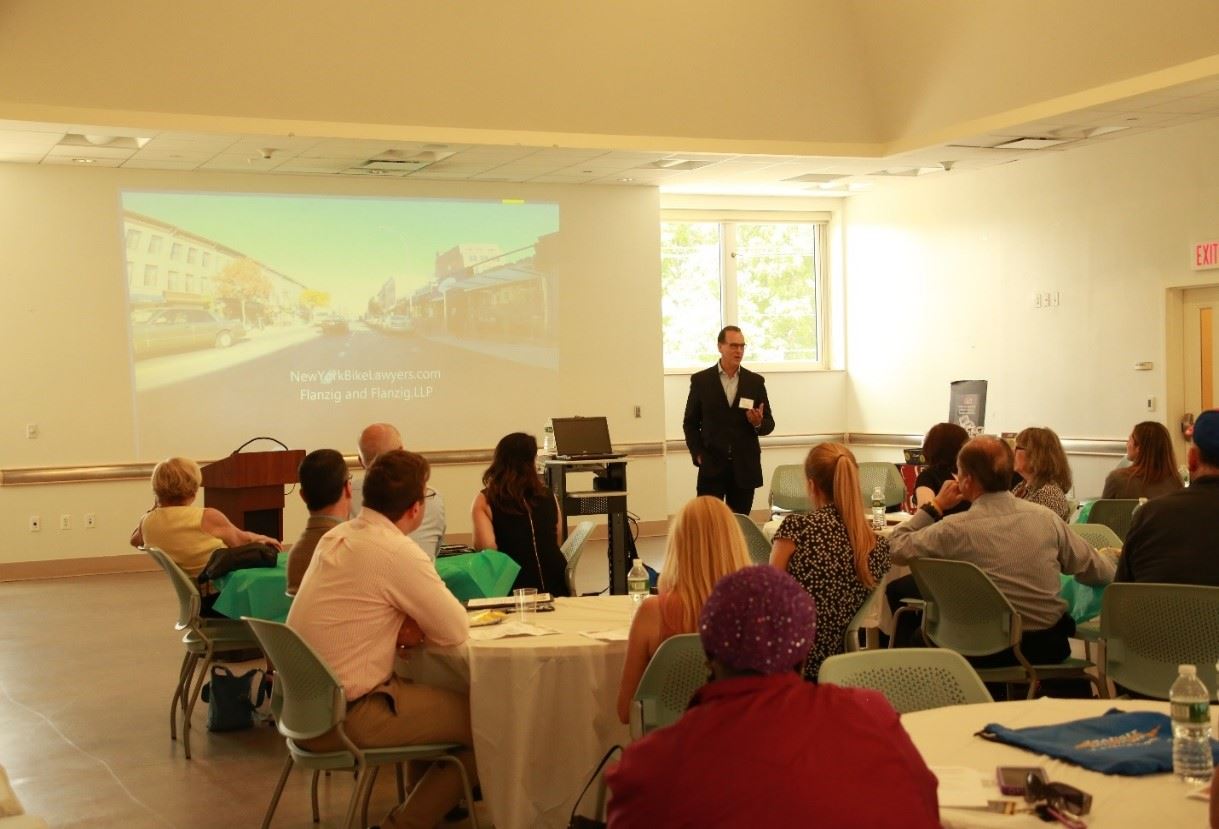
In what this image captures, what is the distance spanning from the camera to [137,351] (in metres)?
11.5

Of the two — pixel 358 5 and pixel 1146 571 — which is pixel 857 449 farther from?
pixel 1146 571

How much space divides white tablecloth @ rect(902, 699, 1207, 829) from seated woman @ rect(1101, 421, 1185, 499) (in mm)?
3953

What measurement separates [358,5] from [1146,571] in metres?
7.32

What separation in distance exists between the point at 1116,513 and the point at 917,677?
379 cm

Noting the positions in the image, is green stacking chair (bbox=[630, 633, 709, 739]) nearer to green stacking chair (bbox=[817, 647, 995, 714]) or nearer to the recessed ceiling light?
green stacking chair (bbox=[817, 647, 995, 714])

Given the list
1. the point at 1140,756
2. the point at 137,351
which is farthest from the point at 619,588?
the point at 1140,756

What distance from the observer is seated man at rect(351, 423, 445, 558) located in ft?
20.1

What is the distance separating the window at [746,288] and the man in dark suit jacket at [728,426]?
4.27m

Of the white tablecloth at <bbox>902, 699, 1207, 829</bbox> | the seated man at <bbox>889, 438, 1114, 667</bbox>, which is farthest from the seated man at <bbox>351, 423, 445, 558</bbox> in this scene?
the white tablecloth at <bbox>902, 699, 1207, 829</bbox>

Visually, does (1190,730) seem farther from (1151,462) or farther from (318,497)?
(1151,462)

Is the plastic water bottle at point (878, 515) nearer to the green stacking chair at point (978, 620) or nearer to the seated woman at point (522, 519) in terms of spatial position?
the green stacking chair at point (978, 620)

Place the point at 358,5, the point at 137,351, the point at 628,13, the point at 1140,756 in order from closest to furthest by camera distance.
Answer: the point at 1140,756
the point at 358,5
the point at 628,13
the point at 137,351

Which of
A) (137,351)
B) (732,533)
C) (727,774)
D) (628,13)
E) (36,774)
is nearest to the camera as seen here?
(727,774)

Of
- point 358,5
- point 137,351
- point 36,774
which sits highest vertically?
point 358,5
